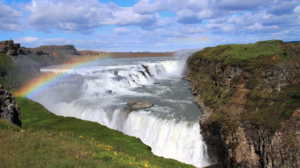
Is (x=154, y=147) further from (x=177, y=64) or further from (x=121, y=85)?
(x=177, y=64)

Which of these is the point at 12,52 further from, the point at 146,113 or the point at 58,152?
the point at 58,152

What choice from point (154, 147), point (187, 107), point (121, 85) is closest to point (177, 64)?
point (121, 85)

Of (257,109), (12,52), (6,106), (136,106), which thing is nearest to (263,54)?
(257,109)

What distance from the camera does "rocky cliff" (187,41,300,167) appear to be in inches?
699

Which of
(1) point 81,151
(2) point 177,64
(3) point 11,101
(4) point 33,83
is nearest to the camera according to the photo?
(1) point 81,151

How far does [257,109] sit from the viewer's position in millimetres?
21359

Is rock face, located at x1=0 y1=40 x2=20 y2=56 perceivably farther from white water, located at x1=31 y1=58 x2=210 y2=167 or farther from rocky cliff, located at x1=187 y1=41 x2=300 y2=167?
rocky cliff, located at x1=187 y1=41 x2=300 y2=167

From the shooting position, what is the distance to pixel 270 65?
25.4 metres

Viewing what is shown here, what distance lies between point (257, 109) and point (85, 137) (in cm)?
1607

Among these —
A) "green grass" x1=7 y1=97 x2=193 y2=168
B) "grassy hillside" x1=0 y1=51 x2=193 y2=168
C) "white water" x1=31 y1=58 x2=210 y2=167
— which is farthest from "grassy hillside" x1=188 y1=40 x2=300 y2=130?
"grassy hillside" x1=0 y1=51 x2=193 y2=168

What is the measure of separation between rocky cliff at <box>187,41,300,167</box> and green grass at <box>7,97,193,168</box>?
6.23 metres

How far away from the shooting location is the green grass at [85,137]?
31.8ft

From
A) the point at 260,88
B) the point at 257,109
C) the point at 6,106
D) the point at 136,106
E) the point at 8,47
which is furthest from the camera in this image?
the point at 8,47

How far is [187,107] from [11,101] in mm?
20788
